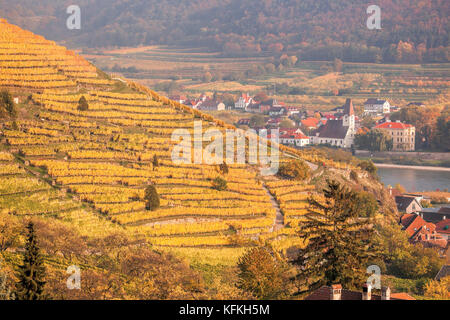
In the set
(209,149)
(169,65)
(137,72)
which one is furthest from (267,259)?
(169,65)

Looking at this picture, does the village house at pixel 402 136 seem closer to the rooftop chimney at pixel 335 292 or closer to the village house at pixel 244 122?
the village house at pixel 244 122

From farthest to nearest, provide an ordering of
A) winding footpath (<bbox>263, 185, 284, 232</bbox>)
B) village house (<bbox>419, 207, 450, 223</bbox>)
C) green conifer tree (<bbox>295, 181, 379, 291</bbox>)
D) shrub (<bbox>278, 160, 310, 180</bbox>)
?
village house (<bbox>419, 207, 450, 223</bbox>) → shrub (<bbox>278, 160, 310, 180</bbox>) → winding footpath (<bbox>263, 185, 284, 232</bbox>) → green conifer tree (<bbox>295, 181, 379, 291</bbox>)

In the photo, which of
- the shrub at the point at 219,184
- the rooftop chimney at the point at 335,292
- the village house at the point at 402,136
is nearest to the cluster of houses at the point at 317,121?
the village house at the point at 402,136

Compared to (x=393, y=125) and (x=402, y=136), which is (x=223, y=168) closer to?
(x=402, y=136)

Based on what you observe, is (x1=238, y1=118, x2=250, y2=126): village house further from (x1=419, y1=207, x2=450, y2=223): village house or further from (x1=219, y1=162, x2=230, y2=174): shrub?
(x1=219, y1=162, x2=230, y2=174): shrub

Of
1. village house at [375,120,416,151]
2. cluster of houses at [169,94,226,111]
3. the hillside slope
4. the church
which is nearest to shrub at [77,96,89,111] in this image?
the hillside slope
